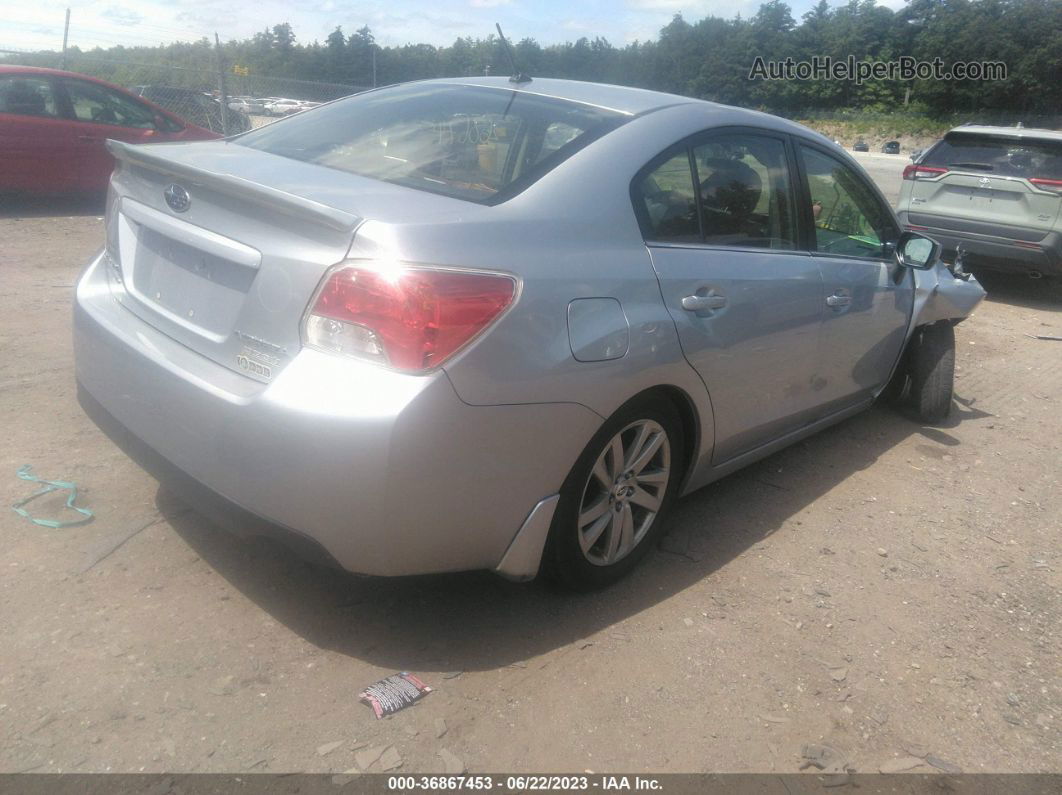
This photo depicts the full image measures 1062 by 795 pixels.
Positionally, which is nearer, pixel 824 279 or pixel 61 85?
pixel 824 279

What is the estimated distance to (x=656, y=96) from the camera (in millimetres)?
3604

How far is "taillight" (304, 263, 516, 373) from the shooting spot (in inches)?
93.0

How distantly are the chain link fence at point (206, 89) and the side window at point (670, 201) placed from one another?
10.5 m

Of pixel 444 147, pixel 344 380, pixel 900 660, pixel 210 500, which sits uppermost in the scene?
pixel 444 147

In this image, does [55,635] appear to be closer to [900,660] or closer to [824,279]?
[900,660]

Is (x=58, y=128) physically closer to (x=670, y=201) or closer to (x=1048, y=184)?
(x=670, y=201)

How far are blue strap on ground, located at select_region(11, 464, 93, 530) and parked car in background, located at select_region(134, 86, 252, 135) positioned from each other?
439 inches

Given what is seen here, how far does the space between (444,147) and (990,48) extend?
223ft

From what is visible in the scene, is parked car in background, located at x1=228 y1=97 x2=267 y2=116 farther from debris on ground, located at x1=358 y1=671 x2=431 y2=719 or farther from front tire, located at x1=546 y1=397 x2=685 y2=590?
debris on ground, located at x1=358 y1=671 x2=431 y2=719

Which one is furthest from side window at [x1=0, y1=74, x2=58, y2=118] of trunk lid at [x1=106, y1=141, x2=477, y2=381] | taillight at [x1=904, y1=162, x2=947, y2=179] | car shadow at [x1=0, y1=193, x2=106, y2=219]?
taillight at [x1=904, y1=162, x2=947, y2=179]

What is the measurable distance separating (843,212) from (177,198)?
3036 mm

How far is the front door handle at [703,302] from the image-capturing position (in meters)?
3.13

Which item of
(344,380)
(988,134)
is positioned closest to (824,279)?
(344,380)

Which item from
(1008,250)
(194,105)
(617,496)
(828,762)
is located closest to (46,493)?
(617,496)
